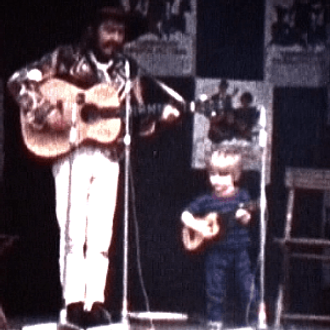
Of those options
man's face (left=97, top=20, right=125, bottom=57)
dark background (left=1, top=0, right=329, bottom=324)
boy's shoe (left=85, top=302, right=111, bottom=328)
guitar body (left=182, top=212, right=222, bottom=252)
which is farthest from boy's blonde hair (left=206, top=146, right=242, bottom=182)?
boy's shoe (left=85, top=302, right=111, bottom=328)

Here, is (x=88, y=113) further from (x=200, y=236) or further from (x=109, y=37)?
(x=200, y=236)

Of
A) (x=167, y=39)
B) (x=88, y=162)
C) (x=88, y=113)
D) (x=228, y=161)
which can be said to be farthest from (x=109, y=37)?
(x=228, y=161)

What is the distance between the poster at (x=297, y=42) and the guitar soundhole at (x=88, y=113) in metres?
1.21

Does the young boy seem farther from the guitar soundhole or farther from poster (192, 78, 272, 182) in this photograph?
the guitar soundhole

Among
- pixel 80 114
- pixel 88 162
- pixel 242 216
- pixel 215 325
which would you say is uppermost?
pixel 80 114

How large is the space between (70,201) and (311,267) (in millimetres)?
1716

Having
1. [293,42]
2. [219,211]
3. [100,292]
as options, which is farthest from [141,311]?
[293,42]

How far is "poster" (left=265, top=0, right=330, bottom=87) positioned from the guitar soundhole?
121 cm

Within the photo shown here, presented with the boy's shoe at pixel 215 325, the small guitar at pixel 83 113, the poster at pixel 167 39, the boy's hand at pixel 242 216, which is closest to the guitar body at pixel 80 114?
the small guitar at pixel 83 113

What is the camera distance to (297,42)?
888 cm

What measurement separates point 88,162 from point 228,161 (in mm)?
943

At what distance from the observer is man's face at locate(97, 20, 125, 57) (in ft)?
28.6

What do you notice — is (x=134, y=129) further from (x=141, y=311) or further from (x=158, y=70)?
(x=141, y=311)

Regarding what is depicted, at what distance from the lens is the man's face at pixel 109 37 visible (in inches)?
344
